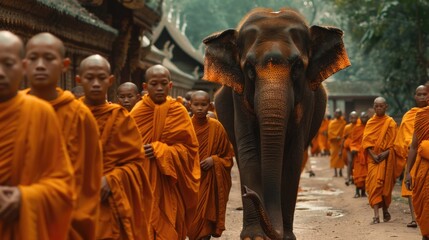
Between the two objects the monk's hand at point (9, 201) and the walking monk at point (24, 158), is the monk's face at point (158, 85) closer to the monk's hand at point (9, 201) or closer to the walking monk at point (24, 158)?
the walking monk at point (24, 158)

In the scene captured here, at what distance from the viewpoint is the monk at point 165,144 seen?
339 inches

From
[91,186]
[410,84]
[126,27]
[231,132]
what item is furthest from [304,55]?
[410,84]

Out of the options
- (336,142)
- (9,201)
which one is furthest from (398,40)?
(9,201)

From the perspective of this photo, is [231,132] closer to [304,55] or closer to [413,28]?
[304,55]

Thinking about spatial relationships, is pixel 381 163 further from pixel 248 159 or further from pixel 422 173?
pixel 248 159

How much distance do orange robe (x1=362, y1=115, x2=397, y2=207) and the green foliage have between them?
909 centimetres

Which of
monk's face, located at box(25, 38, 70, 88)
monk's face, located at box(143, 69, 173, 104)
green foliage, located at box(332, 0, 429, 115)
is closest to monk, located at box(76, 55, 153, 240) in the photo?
monk's face, located at box(25, 38, 70, 88)

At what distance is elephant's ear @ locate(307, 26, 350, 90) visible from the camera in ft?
31.6

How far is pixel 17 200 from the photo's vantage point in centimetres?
456

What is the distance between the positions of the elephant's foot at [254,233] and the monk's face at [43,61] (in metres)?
4.16

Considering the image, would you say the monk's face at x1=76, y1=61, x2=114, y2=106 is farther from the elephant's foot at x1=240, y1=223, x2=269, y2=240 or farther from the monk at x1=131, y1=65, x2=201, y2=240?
the elephant's foot at x1=240, y1=223, x2=269, y2=240

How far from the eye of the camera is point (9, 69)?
15.2 ft

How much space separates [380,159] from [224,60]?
5.04 meters

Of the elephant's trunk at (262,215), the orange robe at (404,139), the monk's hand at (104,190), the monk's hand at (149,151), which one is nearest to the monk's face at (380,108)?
the orange robe at (404,139)
